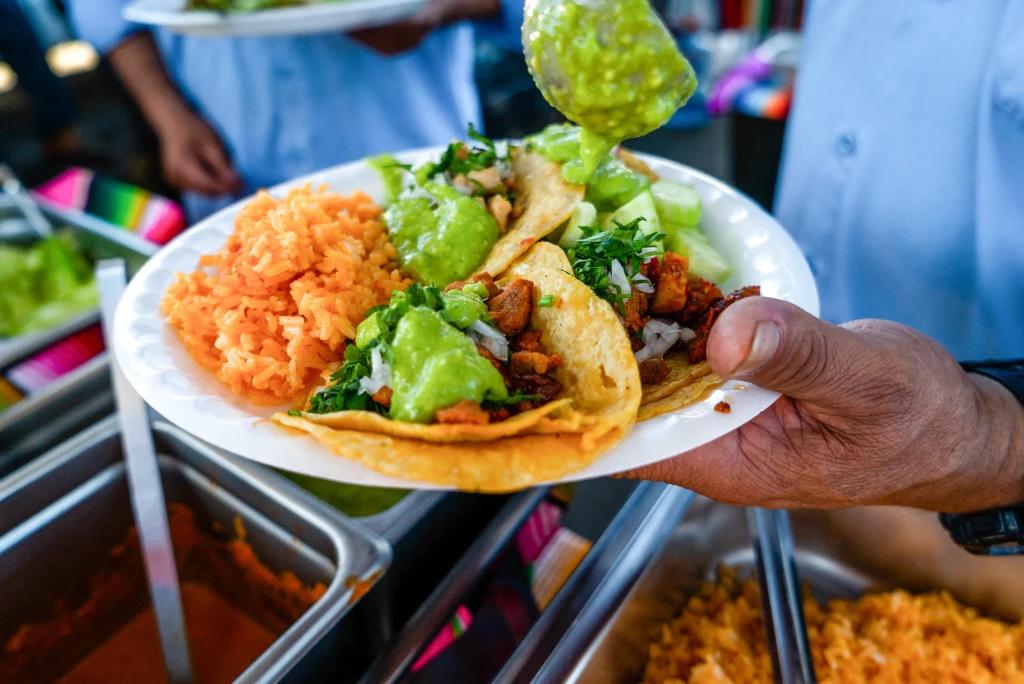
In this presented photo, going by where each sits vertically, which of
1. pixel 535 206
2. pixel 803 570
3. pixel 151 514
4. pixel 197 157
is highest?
pixel 535 206

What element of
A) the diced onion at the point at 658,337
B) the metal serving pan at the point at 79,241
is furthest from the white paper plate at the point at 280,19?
the diced onion at the point at 658,337

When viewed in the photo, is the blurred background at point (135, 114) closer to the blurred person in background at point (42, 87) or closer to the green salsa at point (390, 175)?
the blurred person in background at point (42, 87)

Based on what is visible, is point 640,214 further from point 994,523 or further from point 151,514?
point 151,514

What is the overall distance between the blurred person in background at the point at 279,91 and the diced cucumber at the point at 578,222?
163cm

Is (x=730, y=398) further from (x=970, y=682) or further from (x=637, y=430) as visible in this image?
(x=970, y=682)

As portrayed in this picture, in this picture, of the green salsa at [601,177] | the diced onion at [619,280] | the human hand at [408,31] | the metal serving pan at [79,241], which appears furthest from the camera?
the human hand at [408,31]

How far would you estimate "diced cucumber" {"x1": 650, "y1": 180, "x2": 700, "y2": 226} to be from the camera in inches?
73.1

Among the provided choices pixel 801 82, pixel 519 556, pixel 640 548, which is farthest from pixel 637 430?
pixel 801 82

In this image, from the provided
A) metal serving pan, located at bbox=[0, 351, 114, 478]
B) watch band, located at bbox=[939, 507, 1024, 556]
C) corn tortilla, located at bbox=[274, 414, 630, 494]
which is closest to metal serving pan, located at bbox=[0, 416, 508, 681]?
metal serving pan, located at bbox=[0, 351, 114, 478]

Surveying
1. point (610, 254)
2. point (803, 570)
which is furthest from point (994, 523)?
point (610, 254)

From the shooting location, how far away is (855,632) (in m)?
1.71

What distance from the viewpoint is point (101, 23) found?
306 cm

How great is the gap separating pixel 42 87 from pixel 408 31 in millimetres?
3456

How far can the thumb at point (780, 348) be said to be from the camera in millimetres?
1036
